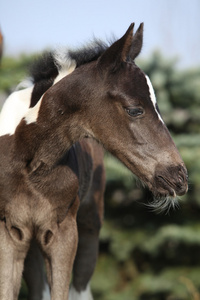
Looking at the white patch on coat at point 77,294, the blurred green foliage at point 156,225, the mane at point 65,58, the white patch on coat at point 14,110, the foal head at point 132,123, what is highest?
the mane at point 65,58

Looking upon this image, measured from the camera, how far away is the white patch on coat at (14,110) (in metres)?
3.80

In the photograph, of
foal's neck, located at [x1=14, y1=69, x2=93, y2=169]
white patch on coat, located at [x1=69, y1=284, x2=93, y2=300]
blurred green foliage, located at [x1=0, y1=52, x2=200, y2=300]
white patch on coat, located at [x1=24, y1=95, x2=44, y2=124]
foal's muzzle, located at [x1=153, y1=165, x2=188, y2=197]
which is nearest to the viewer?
foal's muzzle, located at [x1=153, y1=165, x2=188, y2=197]

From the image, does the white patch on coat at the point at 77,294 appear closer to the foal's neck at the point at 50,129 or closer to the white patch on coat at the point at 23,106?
the foal's neck at the point at 50,129

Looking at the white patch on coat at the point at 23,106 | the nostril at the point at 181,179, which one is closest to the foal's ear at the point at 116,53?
the white patch on coat at the point at 23,106

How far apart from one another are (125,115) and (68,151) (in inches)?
26.8

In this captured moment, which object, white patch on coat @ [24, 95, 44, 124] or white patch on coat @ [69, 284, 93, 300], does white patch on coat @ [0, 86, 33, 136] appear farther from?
white patch on coat @ [69, 284, 93, 300]

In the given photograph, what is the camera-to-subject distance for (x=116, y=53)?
3.46 metres

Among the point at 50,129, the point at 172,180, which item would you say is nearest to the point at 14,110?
the point at 50,129

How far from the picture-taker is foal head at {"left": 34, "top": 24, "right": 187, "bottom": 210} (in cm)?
334

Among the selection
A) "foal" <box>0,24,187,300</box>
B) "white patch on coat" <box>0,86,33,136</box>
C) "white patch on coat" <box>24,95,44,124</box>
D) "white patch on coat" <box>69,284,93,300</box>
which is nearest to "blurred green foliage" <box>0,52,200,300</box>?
"white patch on coat" <box>69,284,93,300</box>

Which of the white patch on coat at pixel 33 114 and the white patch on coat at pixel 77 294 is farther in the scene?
the white patch on coat at pixel 77 294

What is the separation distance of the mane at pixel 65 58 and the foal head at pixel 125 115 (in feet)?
0.29

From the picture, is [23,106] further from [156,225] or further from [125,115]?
[156,225]

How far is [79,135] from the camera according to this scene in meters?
3.65
